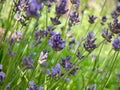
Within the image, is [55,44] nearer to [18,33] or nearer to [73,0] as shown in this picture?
[18,33]

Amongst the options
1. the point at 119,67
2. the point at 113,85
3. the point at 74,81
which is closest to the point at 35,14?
the point at 74,81

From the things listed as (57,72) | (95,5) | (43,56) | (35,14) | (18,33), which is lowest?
(95,5)

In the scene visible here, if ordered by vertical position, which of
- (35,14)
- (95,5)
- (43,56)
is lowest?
(95,5)

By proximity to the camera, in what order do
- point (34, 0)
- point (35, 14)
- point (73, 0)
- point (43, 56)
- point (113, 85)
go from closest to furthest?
point (34, 0)
point (35, 14)
point (43, 56)
point (73, 0)
point (113, 85)

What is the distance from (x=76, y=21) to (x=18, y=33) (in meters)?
0.76

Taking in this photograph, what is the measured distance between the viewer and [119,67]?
5.28 m

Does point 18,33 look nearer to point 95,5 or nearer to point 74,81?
point 74,81

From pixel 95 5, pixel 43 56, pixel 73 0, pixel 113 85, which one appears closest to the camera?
pixel 43 56

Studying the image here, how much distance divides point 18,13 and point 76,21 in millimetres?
702

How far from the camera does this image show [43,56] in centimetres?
199

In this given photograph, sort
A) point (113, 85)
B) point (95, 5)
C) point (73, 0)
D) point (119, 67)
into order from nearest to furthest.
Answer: point (73, 0), point (113, 85), point (119, 67), point (95, 5)

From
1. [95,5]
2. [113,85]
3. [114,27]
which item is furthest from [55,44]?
[95,5]

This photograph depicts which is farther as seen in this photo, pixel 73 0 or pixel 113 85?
pixel 113 85

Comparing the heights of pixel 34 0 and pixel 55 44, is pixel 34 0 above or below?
above
